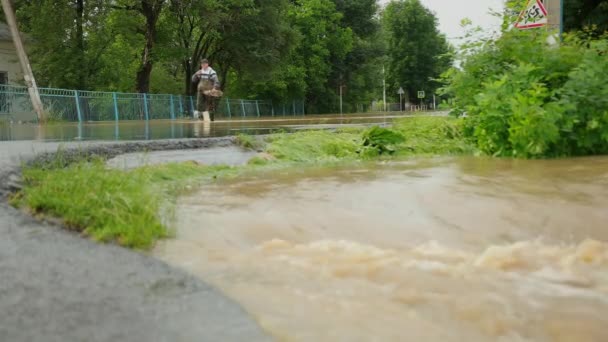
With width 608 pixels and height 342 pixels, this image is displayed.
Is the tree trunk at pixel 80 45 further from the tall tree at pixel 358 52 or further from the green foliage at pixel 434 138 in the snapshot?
the tall tree at pixel 358 52

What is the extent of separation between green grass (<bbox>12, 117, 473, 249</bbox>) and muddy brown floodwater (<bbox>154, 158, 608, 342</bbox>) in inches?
7.7

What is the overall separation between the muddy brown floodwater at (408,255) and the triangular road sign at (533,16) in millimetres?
4623

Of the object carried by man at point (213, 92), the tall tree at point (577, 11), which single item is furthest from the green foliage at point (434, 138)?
the tall tree at point (577, 11)

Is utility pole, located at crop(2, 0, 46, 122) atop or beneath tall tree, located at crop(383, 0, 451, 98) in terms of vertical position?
beneath

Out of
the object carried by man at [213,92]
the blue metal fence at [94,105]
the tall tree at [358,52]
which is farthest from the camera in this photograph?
the tall tree at [358,52]

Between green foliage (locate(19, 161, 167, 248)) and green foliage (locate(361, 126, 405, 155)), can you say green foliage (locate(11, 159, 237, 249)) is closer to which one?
green foliage (locate(19, 161, 167, 248))

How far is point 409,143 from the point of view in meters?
7.95

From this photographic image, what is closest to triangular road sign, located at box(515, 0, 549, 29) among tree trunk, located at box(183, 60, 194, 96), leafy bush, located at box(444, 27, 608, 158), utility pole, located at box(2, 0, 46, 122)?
leafy bush, located at box(444, 27, 608, 158)

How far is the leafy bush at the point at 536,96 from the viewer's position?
6.41 m

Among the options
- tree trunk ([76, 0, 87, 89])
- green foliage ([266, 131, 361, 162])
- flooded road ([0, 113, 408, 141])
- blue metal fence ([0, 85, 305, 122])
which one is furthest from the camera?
tree trunk ([76, 0, 87, 89])

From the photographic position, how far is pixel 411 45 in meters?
70.8

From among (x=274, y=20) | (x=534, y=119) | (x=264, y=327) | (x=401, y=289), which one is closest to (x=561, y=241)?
(x=401, y=289)

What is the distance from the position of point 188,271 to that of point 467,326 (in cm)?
117

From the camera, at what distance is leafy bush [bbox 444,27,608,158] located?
6.41 metres
